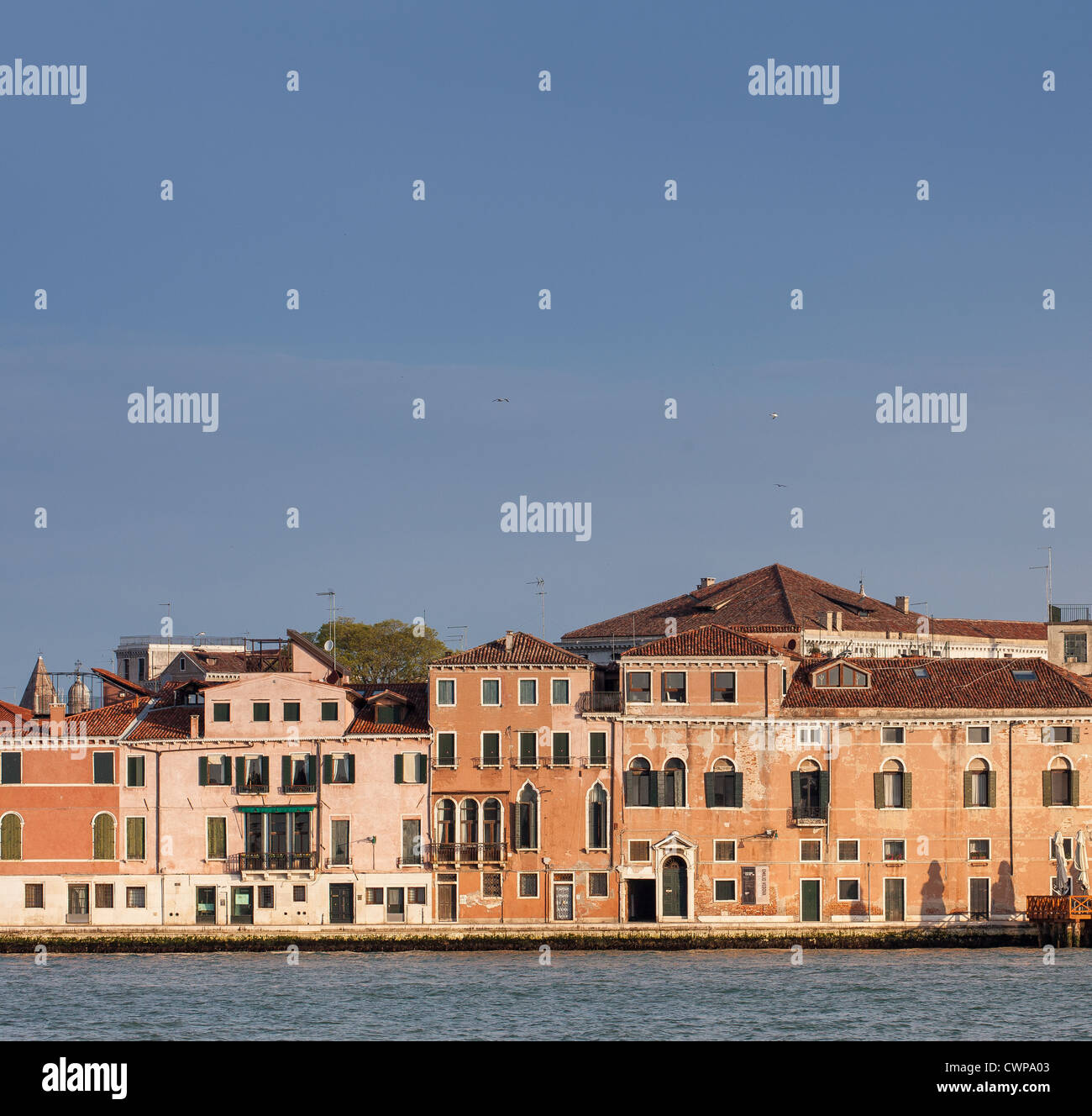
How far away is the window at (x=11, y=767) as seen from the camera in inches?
2368

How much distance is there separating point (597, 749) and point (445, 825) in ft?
16.8

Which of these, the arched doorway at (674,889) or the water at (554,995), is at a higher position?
the arched doorway at (674,889)

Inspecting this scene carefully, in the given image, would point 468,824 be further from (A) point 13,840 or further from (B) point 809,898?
(A) point 13,840

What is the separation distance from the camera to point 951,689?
5994cm

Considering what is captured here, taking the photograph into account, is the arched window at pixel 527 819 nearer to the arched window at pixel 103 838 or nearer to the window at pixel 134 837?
the window at pixel 134 837

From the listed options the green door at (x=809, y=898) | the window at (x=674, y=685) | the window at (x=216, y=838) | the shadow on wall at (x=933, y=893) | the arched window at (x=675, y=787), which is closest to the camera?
the shadow on wall at (x=933, y=893)

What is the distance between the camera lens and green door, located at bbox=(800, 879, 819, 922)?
5838cm

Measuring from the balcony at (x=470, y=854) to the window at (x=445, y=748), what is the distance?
2.49m

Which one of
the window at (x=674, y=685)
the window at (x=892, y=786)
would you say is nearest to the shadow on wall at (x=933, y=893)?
the window at (x=892, y=786)

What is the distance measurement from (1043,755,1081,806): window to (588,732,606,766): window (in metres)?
13.0

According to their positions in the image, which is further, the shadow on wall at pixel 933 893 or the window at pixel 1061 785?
the window at pixel 1061 785

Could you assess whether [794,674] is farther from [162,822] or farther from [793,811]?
[162,822]
